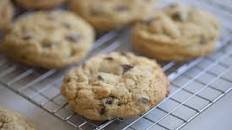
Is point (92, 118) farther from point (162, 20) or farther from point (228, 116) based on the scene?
point (162, 20)

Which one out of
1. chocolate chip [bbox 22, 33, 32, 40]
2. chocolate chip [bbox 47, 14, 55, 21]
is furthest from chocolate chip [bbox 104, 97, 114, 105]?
chocolate chip [bbox 47, 14, 55, 21]

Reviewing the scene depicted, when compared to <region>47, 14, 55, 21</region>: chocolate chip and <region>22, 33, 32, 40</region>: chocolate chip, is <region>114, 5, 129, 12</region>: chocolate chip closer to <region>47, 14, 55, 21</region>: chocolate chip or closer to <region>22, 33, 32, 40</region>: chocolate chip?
<region>47, 14, 55, 21</region>: chocolate chip

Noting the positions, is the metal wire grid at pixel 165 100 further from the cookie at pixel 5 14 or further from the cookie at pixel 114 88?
the cookie at pixel 5 14

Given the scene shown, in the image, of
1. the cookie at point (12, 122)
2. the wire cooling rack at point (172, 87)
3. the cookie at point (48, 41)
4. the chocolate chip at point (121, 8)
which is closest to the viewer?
the cookie at point (12, 122)

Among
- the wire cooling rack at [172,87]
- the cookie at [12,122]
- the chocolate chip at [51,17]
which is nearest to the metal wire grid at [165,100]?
the wire cooling rack at [172,87]

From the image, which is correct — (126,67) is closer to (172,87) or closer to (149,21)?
(172,87)

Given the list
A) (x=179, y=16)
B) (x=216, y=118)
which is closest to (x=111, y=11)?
(x=179, y=16)

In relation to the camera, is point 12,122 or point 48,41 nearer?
point 12,122
